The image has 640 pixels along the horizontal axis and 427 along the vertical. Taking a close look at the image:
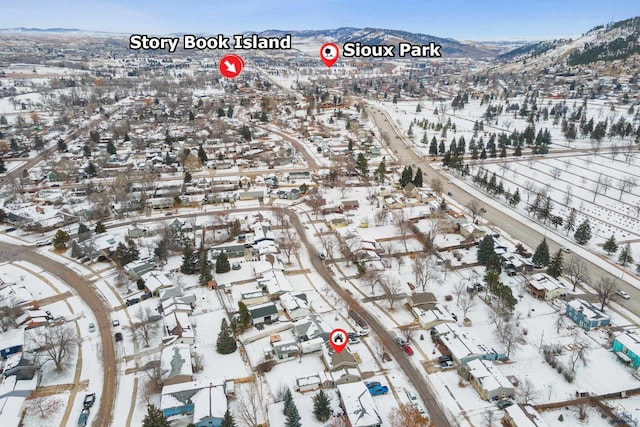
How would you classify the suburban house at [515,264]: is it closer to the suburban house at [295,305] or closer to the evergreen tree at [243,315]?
the suburban house at [295,305]

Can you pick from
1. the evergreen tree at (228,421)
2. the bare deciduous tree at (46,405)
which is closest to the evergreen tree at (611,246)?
the evergreen tree at (228,421)

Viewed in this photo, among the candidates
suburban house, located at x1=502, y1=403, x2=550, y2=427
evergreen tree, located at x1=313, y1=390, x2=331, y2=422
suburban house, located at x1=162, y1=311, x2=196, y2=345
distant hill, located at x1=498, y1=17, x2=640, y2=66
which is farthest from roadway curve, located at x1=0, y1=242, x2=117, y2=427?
distant hill, located at x1=498, y1=17, x2=640, y2=66

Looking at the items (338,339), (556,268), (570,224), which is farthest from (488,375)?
(570,224)

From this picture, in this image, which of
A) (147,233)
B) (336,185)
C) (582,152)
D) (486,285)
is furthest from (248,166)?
(582,152)

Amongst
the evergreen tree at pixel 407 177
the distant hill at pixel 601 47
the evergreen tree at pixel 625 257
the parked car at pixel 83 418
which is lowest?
the parked car at pixel 83 418

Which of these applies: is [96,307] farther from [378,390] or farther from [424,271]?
[424,271]

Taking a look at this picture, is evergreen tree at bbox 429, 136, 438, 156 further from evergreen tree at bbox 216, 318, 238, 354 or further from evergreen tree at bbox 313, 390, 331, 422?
evergreen tree at bbox 313, 390, 331, 422
